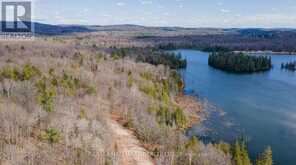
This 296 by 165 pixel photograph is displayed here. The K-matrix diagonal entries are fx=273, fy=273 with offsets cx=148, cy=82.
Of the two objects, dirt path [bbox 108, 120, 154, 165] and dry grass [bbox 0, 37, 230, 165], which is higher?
dry grass [bbox 0, 37, 230, 165]

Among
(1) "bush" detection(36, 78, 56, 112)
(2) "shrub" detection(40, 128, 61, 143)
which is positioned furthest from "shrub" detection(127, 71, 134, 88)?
(2) "shrub" detection(40, 128, 61, 143)

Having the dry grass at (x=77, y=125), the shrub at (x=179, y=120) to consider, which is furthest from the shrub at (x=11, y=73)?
the shrub at (x=179, y=120)

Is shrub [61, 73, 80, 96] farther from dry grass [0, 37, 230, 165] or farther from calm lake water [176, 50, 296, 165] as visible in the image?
calm lake water [176, 50, 296, 165]

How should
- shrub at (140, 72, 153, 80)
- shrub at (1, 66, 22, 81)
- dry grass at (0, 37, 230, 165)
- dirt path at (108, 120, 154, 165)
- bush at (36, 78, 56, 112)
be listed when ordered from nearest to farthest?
dry grass at (0, 37, 230, 165), dirt path at (108, 120, 154, 165), bush at (36, 78, 56, 112), shrub at (1, 66, 22, 81), shrub at (140, 72, 153, 80)

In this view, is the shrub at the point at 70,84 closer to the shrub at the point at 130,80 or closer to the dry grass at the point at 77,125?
the dry grass at the point at 77,125

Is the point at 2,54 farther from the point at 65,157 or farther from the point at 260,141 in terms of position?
the point at 260,141

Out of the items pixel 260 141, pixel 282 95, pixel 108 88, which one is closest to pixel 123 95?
pixel 108 88
